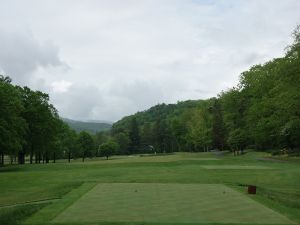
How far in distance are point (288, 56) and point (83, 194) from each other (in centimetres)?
2836

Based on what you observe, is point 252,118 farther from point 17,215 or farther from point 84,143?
point 17,215

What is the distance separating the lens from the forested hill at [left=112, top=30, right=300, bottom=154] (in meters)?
44.8

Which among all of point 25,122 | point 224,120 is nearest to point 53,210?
point 25,122

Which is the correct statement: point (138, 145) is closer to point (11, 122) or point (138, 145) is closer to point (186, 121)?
point (186, 121)

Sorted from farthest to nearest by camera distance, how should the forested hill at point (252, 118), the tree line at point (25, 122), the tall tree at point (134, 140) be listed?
the tall tree at point (134, 140) < the tree line at point (25, 122) < the forested hill at point (252, 118)

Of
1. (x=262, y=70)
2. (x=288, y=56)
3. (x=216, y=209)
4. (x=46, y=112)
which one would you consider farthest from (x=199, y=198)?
(x=262, y=70)

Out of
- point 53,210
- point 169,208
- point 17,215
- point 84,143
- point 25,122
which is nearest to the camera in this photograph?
point 17,215

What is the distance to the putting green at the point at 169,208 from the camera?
52.9 feet

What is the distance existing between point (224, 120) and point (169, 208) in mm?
86554

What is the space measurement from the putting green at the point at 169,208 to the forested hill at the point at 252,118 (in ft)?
74.5

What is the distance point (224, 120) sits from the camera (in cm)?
10356

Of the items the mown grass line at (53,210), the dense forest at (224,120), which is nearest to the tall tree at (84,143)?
the dense forest at (224,120)

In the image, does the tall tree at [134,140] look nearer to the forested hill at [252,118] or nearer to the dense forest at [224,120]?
the forested hill at [252,118]

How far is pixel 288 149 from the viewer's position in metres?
87.2
